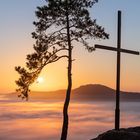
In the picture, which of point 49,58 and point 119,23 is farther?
point 49,58

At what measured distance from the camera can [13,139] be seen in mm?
94188

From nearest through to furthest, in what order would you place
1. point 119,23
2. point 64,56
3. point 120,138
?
point 120,138, point 119,23, point 64,56

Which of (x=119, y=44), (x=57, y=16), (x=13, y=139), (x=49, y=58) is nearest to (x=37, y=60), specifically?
(x=49, y=58)

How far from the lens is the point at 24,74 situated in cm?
3675

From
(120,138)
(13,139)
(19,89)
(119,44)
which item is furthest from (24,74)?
(13,139)

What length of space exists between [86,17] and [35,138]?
62.8 meters

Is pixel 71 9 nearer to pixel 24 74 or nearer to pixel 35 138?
pixel 24 74

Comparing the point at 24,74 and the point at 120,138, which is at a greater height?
the point at 24,74

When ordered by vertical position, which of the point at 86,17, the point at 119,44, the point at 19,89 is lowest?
the point at 19,89

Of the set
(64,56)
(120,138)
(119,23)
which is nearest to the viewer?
(120,138)

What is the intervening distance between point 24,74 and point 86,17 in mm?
5538

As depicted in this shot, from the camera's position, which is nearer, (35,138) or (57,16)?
(57,16)

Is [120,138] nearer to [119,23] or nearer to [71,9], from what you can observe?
[119,23]

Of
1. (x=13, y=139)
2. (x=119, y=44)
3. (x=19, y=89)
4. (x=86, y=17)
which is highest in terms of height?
(x=86, y=17)
